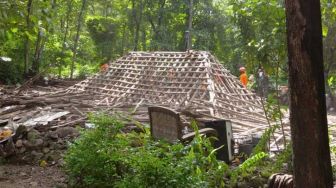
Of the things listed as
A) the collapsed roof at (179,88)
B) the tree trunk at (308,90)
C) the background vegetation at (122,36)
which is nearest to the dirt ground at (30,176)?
the collapsed roof at (179,88)

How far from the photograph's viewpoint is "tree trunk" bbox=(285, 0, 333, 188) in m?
2.37

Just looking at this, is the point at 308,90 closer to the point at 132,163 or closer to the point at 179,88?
the point at 132,163

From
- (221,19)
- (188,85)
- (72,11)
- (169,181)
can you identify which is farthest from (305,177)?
(72,11)

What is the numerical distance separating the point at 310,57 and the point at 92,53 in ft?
75.4

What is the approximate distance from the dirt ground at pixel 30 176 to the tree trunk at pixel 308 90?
10.8ft

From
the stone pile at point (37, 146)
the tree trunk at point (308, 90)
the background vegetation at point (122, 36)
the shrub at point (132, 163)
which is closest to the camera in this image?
the tree trunk at point (308, 90)

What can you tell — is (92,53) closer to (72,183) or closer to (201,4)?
(201,4)

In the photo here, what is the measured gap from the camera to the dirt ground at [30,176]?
17.4 feet

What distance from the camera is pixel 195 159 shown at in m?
4.07

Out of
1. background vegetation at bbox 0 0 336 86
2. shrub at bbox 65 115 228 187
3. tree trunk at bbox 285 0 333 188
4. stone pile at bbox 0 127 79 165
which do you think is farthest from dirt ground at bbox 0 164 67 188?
background vegetation at bbox 0 0 336 86

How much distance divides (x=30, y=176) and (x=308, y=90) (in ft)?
14.4

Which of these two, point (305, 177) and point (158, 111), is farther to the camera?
point (158, 111)

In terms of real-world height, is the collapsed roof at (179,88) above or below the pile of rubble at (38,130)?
above

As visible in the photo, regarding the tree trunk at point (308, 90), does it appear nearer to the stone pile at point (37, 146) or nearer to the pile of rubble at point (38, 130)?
the pile of rubble at point (38, 130)
